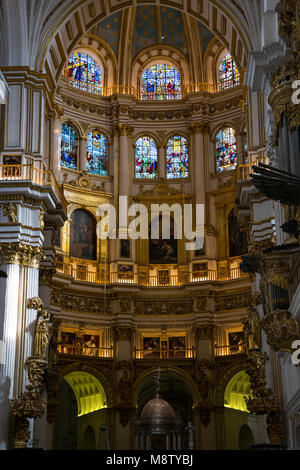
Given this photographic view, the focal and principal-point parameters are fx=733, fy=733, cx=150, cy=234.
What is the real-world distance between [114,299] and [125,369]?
359 cm

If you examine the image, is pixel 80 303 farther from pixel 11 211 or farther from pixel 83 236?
pixel 11 211

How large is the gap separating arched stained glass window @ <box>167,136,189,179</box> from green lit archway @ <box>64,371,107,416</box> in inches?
463

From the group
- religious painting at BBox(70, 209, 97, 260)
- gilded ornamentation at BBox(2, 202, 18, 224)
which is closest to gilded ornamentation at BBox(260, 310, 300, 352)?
gilded ornamentation at BBox(2, 202, 18, 224)

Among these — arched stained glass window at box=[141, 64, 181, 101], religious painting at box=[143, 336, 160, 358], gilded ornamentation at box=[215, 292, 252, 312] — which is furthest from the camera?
arched stained glass window at box=[141, 64, 181, 101]

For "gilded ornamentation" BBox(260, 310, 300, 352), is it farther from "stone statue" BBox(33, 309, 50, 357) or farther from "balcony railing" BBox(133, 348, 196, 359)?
"balcony railing" BBox(133, 348, 196, 359)

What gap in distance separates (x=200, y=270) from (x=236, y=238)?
8.32 feet

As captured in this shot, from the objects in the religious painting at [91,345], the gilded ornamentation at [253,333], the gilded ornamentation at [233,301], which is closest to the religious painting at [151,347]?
the religious painting at [91,345]

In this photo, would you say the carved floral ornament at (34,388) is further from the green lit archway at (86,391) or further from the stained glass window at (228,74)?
the stained glass window at (228,74)

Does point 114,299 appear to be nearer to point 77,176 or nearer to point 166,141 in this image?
point 77,176

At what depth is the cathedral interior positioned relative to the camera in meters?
26.5

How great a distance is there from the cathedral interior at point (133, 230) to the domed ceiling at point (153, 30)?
80mm

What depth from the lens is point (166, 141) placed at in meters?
40.6

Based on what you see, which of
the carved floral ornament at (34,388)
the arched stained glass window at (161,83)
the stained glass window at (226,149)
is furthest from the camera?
the arched stained glass window at (161,83)

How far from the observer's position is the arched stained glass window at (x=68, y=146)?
38.6 meters
